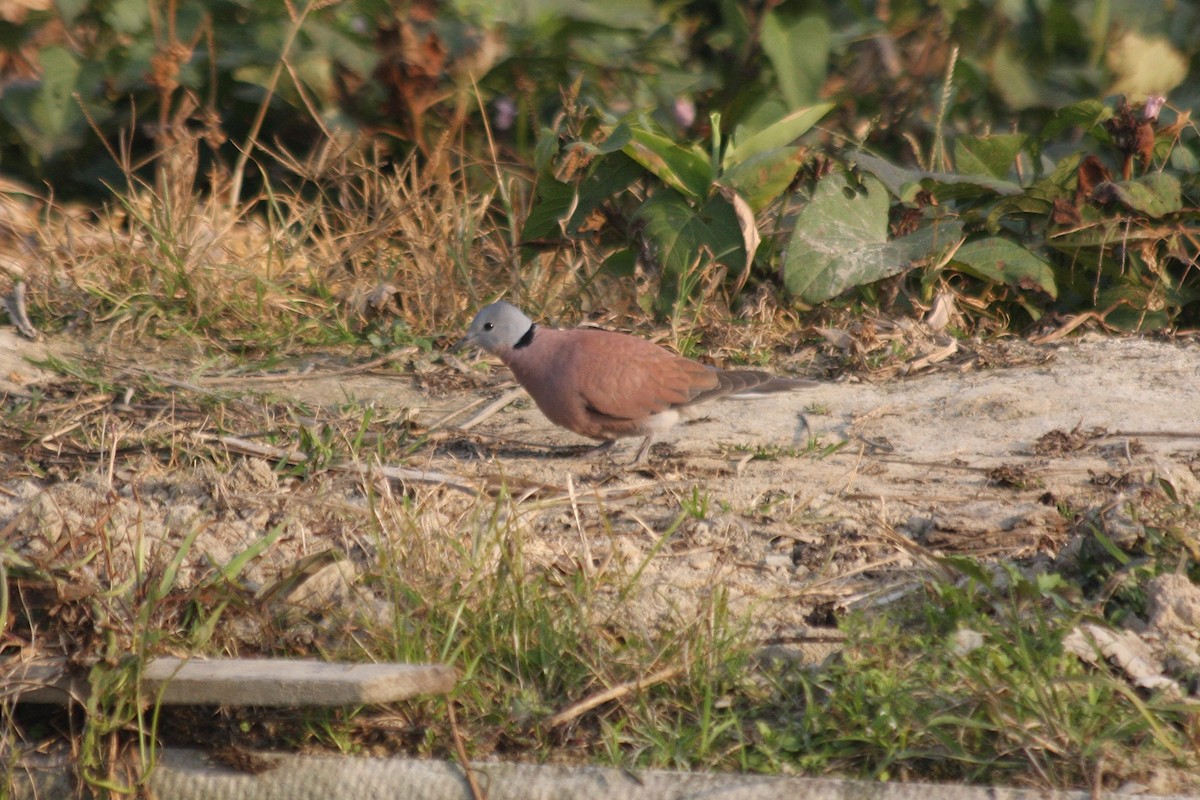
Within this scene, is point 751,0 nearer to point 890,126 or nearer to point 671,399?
point 890,126

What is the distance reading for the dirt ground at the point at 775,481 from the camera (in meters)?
3.07

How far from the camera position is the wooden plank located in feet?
8.07

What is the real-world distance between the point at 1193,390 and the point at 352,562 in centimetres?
275

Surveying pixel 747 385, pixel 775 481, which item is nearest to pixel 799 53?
pixel 747 385

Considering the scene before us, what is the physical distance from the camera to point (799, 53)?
583 cm

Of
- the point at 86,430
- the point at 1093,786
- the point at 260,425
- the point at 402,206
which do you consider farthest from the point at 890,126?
the point at 1093,786

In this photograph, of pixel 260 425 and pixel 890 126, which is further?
pixel 890 126

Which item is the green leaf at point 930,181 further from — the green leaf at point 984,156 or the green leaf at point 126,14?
the green leaf at point 126,14

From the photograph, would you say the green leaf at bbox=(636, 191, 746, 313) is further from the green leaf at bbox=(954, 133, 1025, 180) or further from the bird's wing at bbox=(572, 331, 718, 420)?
the green leaf at bbox=(954, 133, 1025, 180)

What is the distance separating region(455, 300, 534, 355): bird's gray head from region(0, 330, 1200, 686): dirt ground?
0.28 metres

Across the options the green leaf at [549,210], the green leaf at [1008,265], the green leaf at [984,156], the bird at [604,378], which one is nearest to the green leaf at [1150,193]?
the green leaf at [1008,265]

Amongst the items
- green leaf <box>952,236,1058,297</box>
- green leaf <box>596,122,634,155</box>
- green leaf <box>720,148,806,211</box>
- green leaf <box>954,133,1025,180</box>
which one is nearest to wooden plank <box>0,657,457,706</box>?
green leaf <box>596,122,634,155</box>

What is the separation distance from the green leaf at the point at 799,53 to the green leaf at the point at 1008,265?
1.26 meters

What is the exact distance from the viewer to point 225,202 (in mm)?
6141
